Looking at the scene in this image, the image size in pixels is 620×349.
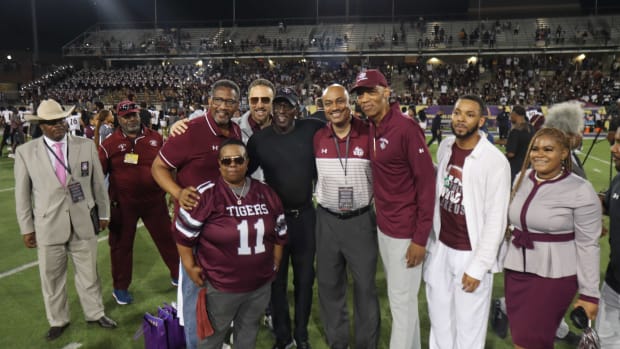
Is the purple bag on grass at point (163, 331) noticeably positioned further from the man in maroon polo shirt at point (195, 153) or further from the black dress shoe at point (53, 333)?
the black dress shoe at point (53, 333)

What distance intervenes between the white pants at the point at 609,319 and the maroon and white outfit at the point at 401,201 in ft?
4.11

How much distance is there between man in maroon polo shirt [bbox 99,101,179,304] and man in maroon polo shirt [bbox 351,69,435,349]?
107 inches

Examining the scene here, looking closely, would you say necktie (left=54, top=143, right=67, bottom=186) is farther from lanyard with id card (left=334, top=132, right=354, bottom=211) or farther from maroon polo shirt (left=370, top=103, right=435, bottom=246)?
maroon polo shirt (left=370, top=103, right=435, bottom=246)

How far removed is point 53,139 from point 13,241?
408 centimetres

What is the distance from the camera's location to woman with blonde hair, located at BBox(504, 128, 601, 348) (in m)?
2.62

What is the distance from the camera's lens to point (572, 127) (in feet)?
12.8

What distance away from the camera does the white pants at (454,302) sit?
3045 millimetres

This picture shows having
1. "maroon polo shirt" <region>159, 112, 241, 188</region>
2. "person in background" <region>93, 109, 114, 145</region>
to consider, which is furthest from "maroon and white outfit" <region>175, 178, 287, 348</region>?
"person in background" <region>93, 109, 114, 145</region>

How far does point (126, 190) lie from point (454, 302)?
11.5 feet

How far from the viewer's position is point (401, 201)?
3227mm

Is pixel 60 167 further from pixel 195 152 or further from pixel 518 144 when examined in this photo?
pixel 518 144

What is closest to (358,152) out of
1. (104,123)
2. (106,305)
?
(106,305)

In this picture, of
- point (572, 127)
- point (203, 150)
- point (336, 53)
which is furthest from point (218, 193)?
point (336, 53)

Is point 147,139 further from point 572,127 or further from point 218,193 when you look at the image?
point 572,127
